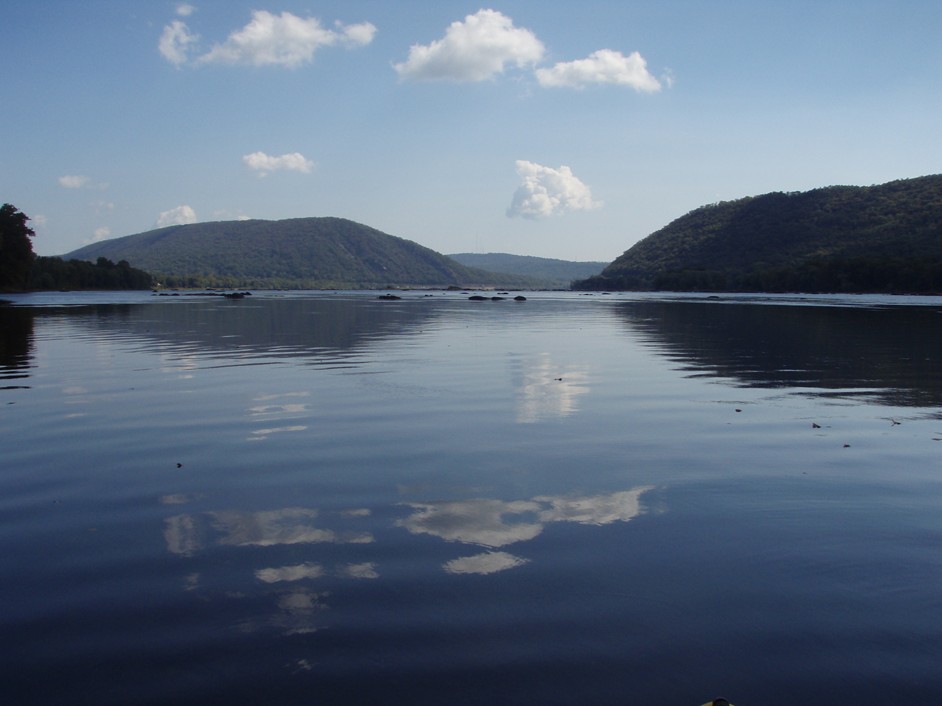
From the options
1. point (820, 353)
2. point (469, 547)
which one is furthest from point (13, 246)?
point (469, 547)

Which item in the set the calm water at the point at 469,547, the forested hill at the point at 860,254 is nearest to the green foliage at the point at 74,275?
the forested hill at the point at 860,254

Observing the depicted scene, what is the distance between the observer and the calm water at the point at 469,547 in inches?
229

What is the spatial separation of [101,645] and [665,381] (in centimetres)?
1925

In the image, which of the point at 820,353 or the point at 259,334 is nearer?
the point at 820,353

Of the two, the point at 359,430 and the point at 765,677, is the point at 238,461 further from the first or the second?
the point at 765,677

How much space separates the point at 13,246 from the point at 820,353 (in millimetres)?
134253

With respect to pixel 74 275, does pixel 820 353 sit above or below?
below

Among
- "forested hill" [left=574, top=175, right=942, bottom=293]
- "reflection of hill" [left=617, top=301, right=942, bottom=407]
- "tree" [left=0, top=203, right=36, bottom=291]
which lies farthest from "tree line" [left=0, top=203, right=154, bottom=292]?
"forested hill" [left=574, top=175, right=942, bottom=293]

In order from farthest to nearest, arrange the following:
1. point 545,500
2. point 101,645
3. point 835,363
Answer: point 835,363
point 545,500
point 101,645

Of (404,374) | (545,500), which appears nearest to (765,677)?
(545,500)

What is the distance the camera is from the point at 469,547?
8.47 metres

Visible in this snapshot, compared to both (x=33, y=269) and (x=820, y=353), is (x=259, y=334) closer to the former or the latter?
(x=820, y=353)

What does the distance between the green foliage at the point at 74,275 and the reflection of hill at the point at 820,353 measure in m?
158

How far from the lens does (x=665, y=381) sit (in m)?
23.0
